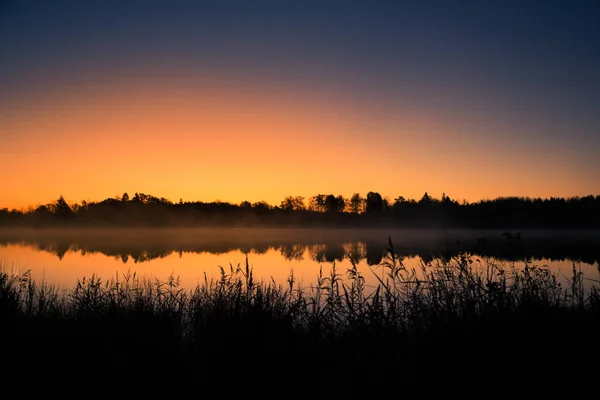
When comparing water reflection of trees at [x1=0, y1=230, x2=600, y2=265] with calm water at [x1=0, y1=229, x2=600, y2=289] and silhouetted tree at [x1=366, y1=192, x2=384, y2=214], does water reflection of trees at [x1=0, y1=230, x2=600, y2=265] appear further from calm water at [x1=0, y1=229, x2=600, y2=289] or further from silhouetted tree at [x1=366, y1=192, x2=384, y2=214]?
silhouetted tree at [x1=366, y1=192, x2=384, y2=214]

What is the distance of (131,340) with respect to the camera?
282 inches

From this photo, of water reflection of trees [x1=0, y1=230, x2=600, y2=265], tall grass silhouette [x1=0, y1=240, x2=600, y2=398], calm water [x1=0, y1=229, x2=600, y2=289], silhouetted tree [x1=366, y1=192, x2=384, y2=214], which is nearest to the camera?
tall grass silhouette [x1=0, y1=240, x2=600, y2=398]

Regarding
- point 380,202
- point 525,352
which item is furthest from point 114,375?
point 380,202

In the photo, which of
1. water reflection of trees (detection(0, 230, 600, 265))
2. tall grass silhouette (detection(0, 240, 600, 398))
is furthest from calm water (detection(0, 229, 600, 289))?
tall grass silhouette (detection(0, 240, 600, 398))

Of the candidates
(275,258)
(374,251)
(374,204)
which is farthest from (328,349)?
(374,204)

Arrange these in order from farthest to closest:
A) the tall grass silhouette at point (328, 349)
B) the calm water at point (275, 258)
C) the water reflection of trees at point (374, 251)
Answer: the water reflection of trees at point (374, 251) → the calm water at point (275, 258) → the tall grass silhouette at point (328, 349)

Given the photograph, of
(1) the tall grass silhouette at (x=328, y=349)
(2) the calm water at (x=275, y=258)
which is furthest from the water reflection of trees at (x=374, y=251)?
(1) the tall grass silhouette at (x=328, y=349)

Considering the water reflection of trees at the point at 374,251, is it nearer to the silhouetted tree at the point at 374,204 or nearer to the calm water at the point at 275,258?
the calm water at the point at 275,258

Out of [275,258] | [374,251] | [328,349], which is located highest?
[328,349]

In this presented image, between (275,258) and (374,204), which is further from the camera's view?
(374,204)

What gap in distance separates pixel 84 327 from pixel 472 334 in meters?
6.98

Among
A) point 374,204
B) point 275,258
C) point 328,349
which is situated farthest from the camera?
point 374,204

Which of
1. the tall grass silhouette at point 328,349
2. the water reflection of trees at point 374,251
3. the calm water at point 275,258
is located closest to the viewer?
the tall grass silhouette at point 328,349

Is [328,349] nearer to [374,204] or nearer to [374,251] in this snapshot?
[374,251]
